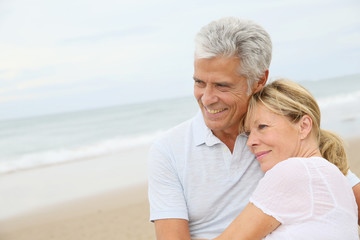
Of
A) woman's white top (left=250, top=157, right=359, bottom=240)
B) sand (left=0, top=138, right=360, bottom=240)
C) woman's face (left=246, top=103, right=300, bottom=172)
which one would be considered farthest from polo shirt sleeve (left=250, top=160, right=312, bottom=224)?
sand (left=0, top=138, right=360, bottom=240)

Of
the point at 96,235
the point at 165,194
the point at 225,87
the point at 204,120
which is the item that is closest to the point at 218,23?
the point at 225,87

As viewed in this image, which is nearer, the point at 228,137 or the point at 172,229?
the point at 172,229

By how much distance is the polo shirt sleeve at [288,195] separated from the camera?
1863 mm

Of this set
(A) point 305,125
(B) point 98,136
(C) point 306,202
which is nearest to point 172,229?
(C) point 306,202

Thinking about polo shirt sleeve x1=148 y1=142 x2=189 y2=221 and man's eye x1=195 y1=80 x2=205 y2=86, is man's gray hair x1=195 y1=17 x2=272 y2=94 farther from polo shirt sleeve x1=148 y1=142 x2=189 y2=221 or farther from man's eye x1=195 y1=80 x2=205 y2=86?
polo shirt sleeve x1=148 y1=142 x2=189 y2=221

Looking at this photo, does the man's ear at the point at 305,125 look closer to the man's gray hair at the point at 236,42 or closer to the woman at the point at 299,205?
the woman at the point at 299,205

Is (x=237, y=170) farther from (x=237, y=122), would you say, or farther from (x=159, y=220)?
(x=159, y=220)

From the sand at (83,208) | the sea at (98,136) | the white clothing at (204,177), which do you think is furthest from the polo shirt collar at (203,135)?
the sea at (98,136)

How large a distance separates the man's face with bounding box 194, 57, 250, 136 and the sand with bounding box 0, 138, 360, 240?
399 cm

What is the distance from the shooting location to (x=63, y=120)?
30.7m

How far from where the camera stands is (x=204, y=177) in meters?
2.34

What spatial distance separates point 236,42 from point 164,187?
86cm

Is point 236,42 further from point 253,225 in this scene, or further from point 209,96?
point 253,225

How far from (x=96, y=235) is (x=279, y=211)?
16.4 feet
